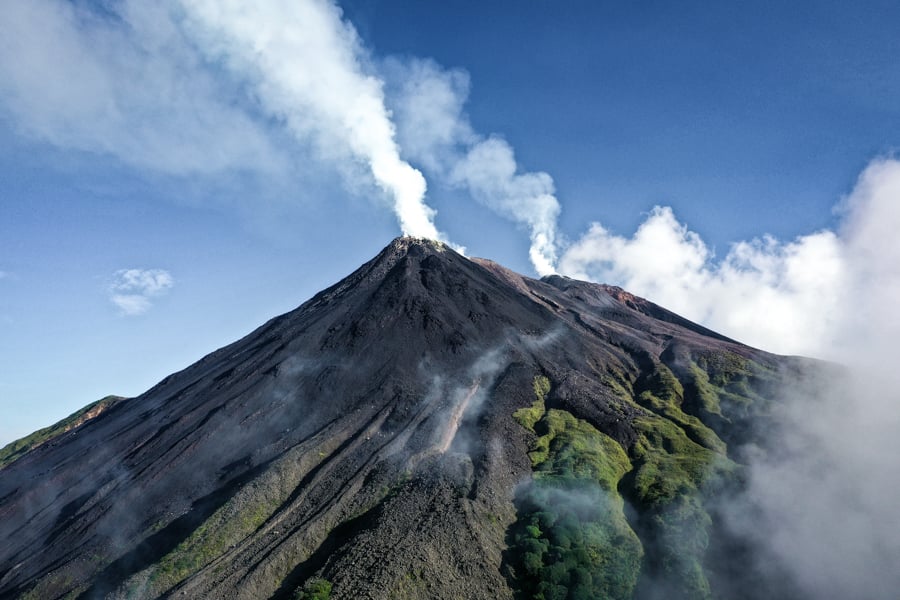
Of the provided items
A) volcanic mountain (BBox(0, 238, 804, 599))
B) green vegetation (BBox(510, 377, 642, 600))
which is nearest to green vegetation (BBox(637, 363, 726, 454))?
volcanic mountain (BBox(0, 238, 804, 599))

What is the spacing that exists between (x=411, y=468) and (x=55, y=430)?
400ft

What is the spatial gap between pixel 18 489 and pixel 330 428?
45.1 metres

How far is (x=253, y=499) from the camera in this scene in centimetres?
5244

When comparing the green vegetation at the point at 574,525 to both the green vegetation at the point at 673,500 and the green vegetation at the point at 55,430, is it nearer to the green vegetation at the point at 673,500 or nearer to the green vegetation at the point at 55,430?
the green vegetation at the point at 673,500

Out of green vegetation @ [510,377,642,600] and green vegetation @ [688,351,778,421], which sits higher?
green vegetation @ [688,351,778,421]

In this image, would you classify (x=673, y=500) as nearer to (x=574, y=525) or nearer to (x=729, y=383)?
(x=574, y=525)

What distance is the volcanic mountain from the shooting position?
45250mm

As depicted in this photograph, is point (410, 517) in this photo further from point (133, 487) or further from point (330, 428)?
point (133, 487)

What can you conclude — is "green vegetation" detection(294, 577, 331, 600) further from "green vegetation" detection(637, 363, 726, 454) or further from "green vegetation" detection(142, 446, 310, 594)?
"green vegetation" detection(637, 363, 726, 454)

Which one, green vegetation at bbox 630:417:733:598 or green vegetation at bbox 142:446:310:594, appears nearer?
green vegetation at bbox 142:446:310:594

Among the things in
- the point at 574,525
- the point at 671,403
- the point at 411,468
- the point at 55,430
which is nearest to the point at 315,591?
the point at 411,468

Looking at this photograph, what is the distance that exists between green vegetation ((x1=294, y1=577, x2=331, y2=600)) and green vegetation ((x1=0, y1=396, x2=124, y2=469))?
112m

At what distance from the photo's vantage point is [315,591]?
39594mm

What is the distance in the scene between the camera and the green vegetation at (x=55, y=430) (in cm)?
12419
